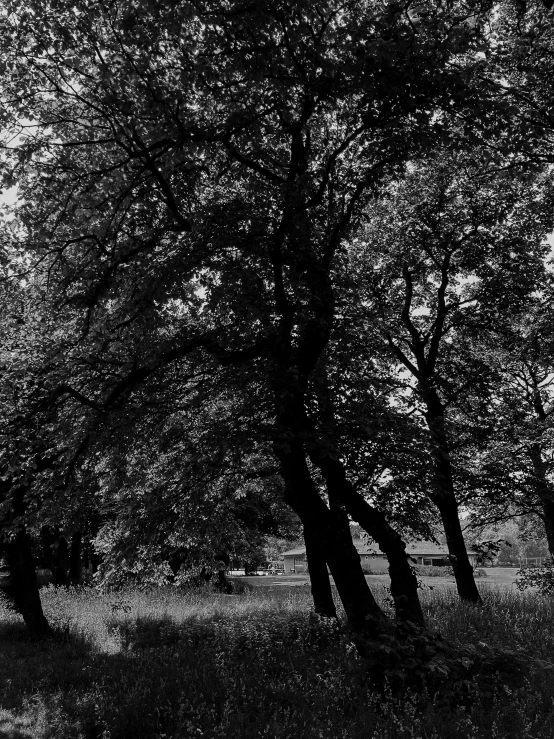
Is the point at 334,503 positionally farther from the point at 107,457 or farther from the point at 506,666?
the point at 107,457

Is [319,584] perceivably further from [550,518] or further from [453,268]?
[550,518]

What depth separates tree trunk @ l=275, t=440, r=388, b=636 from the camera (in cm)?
923

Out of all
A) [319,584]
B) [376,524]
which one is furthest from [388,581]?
[376,524]

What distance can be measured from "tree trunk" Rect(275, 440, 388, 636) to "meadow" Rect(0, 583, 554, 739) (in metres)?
0.65

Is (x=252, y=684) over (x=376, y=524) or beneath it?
beneath

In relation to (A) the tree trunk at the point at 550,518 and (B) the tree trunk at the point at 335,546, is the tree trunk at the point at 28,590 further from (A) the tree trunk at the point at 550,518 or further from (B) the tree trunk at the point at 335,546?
(A) the tree trunk at the point at 550,518

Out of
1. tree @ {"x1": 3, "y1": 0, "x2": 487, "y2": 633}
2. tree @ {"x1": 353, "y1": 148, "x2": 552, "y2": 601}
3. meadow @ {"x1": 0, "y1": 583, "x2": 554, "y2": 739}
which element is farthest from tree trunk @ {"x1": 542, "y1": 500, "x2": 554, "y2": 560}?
tree @ {"x1": 3, "y1": 0, "x2": 487, "y2": 633}

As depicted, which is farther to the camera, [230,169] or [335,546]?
[230,169]

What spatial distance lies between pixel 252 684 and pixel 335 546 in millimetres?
2359

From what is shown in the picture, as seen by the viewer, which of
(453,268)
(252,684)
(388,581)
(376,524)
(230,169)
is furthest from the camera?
(388,581)

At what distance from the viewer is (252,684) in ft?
27.8

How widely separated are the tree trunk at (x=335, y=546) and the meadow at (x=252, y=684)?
652 millimetres

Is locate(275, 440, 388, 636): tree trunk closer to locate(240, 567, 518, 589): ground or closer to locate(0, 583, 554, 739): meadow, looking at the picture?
locate(0, 583, 554, 739): meadow

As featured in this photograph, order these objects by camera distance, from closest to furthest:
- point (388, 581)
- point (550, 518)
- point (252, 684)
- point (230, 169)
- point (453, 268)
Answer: point (252, 684) < point (230, 169) < point (453, 268) < point (550, 518) < point (388, 581)
